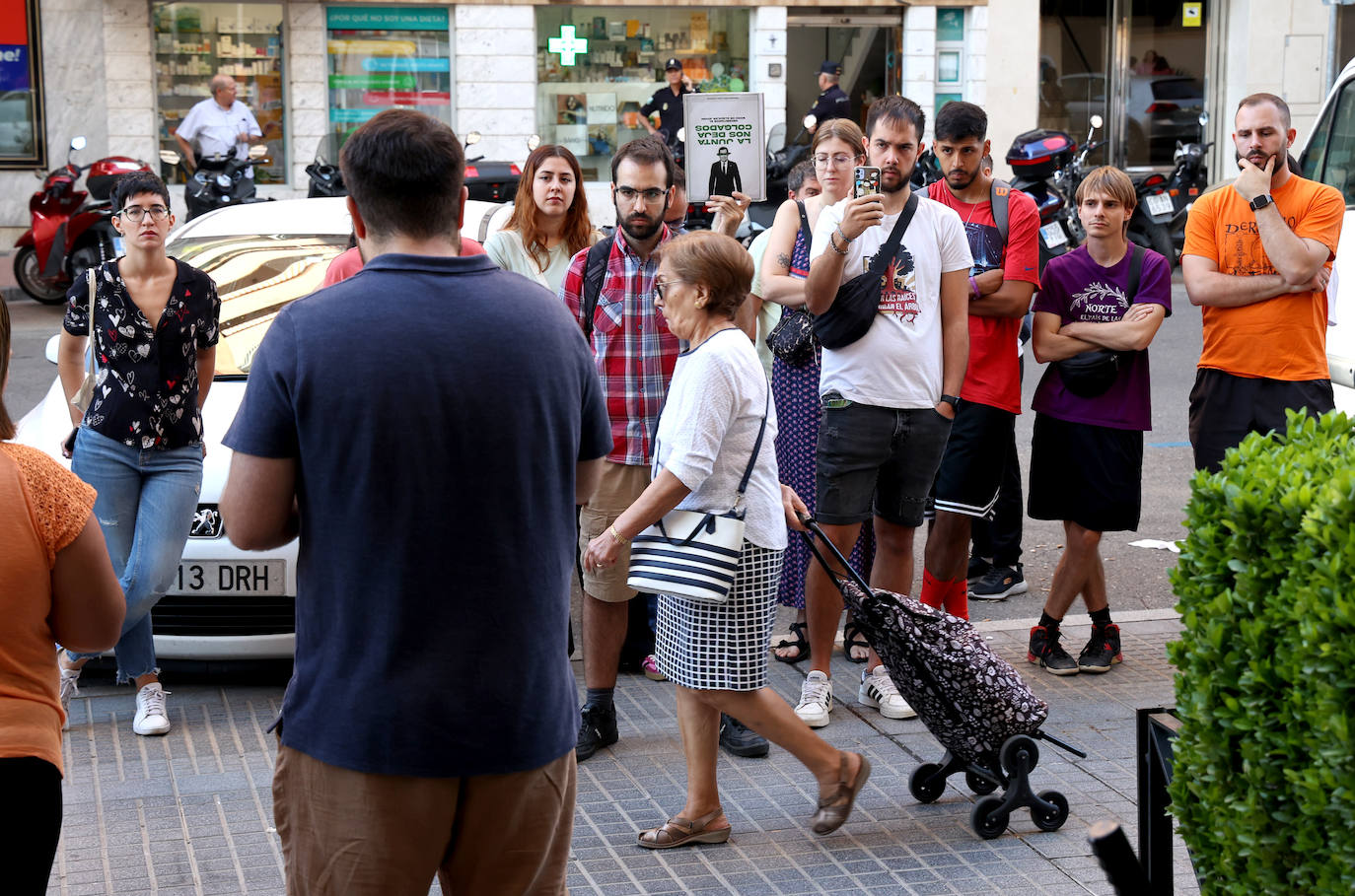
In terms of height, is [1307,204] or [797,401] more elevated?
[1307,204]

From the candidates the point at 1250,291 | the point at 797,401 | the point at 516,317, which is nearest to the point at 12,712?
the point at 516,317

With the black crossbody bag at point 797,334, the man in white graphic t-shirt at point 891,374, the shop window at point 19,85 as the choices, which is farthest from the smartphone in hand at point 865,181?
the shop window at point 19,85

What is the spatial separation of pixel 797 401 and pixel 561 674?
377 centimetres

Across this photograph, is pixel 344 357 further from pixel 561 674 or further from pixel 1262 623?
pixel 1262 623

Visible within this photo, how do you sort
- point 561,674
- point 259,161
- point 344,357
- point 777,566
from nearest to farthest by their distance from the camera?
point 344,357, point 561,674, point 777,566, point 259,161

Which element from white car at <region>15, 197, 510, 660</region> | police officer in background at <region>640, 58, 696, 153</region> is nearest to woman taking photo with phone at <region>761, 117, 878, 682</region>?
white car at <region>15, 197, 510, 660</region>

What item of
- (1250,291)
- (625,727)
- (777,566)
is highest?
(1250,291)

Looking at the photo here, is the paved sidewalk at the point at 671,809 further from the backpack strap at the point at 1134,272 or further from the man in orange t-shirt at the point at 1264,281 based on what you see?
the backpack strap at the point at 1134,272

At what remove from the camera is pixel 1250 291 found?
5.74 m

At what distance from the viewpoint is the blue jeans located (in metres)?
5.19

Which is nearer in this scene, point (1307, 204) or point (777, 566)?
point (777, 566)

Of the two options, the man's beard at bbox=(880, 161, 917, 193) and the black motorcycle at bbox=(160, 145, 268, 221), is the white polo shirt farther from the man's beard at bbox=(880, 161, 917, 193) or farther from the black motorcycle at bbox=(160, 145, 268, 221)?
the man's beard at bbox=(880, 161, 917, 193)

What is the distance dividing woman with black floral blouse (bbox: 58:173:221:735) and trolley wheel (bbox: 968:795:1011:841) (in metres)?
2.70

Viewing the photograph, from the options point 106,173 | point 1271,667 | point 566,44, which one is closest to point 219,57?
point 566,44
